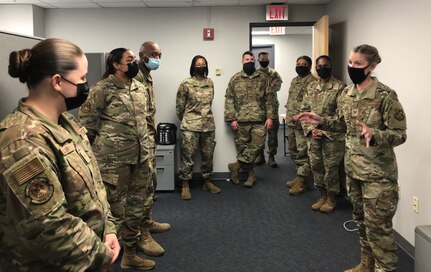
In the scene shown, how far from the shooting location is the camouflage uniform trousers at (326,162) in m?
3.69

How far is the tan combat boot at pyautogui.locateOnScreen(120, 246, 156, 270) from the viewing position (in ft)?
8.75

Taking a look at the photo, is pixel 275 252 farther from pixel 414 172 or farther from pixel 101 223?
pixel 101 223

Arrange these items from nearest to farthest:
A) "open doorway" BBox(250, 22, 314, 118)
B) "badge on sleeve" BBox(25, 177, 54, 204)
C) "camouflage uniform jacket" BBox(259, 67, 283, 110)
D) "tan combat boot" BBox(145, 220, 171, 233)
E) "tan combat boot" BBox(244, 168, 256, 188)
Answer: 1. "badge on sleeve" BBox(25, 177, 54, 204)
2. "tan combat boot" BBox(145, 220, 171, 233)
3. "tan combat boot" BBox(244, 168, 256, 188)
4. "camouflage uniform jacket" BBox(259, 67, 283, 110)
5. "open doorway" BBox(250, 22, 314, 118)

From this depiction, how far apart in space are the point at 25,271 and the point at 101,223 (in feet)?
0.91

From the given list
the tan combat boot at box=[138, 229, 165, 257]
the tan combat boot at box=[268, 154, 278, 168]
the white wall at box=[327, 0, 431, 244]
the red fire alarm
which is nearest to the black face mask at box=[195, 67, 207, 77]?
the red fire alarm

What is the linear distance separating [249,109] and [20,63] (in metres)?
3.71

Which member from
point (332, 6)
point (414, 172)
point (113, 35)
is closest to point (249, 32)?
point (332, 6)

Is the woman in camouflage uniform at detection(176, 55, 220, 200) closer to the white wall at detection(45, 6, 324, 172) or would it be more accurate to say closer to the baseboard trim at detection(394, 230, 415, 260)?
the white wall at detection(45, 6, 324, 172)

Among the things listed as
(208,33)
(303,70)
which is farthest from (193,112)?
(303,70)

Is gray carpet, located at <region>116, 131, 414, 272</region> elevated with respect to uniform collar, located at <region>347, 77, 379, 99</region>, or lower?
lower

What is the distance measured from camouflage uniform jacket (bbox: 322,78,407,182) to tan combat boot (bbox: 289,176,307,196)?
2.17 m

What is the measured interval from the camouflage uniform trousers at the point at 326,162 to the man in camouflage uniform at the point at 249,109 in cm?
94

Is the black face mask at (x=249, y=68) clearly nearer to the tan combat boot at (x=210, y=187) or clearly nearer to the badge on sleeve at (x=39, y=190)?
the tan combat boot at (x=210, y=187)

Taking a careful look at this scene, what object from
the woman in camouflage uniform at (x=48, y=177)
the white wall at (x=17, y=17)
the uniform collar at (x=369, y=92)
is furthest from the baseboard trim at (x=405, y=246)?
the white wall at (x=17, y=17)
